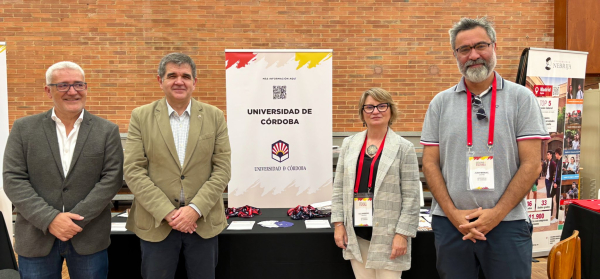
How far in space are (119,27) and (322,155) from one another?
10.9ft

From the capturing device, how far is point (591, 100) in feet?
14.5

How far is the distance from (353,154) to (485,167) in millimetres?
642

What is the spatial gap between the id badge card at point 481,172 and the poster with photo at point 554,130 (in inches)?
106

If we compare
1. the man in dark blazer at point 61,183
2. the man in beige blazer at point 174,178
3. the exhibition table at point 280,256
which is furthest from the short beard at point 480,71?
the man in dark blazer at point 61,183

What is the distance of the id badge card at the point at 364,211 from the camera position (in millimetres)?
1862

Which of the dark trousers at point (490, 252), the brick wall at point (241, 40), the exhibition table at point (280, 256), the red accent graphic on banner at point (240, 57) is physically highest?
the brick wall at point (241, 40)

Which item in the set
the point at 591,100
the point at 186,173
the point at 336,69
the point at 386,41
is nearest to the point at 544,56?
the point at 591,100

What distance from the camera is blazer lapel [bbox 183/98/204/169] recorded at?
5.97ft

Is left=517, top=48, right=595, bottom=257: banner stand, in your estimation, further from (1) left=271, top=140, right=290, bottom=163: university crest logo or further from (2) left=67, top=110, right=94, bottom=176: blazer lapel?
(2) left=67, top=110, right=94, bottom=176: blazer lapel

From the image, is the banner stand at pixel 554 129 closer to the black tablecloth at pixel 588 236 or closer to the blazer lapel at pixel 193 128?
the black tablecloth at pixel 588 236

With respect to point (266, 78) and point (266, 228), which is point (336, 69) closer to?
point (266, 78)

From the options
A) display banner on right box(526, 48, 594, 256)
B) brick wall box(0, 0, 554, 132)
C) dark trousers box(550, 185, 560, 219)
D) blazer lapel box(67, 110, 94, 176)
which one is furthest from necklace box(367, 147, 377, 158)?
brick wall box(0, 0, 554, 132)

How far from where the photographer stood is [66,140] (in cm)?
182

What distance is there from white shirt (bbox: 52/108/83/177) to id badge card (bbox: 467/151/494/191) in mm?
1842
